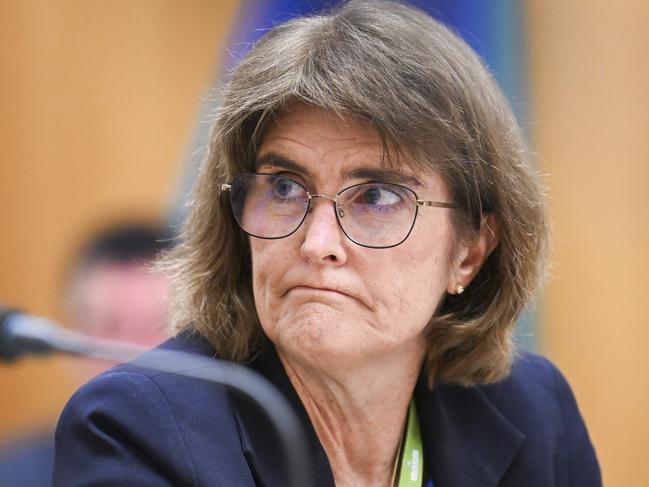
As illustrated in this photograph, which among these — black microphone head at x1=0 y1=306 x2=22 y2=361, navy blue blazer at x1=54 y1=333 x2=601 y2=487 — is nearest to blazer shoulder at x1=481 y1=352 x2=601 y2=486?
navy blue blazer at x1=54 y1=333 x2=601 y2=487

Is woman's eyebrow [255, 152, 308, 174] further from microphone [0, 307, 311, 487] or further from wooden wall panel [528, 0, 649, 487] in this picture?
wooden wall panel [528, 0, 649, 487]

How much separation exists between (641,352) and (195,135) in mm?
2070

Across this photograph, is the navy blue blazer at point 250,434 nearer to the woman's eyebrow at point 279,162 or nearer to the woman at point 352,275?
the woman at point 352,275

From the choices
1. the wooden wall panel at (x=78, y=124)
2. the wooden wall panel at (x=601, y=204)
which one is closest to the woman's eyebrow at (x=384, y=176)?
the wooden wall panel at (x=601, y=204)

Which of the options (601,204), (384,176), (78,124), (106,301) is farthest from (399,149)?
(78,124)

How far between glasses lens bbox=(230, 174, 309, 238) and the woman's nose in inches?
1.1

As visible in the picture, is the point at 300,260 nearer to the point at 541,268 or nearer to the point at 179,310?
the point at 179,310

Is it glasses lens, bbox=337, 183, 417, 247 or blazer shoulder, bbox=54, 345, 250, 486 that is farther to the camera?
glasses lens, bbox=337, 183, 417, 247

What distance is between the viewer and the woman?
5.61ft

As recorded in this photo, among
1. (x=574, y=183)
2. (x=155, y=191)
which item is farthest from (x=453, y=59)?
(x=155, y=191)

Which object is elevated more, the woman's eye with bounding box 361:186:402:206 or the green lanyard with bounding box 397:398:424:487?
the woman's eye with bounding box 361:186:402:206

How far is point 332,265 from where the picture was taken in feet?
5.83

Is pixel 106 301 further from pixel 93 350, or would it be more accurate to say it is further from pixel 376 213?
pixel 93 350

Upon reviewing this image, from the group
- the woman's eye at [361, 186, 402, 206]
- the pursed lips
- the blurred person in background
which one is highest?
the woman's eye at [361, 186, 402, 206]
